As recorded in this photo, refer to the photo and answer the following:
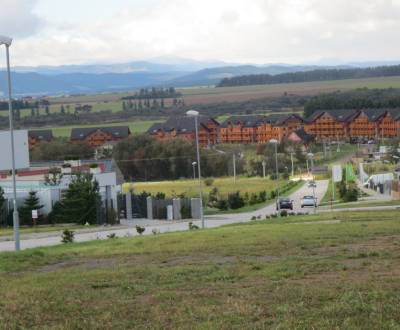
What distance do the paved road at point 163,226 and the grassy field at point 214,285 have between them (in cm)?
1098

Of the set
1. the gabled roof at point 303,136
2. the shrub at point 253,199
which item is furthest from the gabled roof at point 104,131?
the shrub at point 253,199

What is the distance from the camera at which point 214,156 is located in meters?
98.8

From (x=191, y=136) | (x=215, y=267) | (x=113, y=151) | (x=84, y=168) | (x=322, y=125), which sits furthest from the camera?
(x=322, y=125)

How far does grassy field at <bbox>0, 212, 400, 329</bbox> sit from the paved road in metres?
11.0

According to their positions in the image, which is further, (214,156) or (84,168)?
(214,156)

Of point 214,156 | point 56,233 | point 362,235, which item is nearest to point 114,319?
point 362,235

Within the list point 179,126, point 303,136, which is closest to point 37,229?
point 303,136

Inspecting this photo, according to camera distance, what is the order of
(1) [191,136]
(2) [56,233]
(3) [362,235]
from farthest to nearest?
(1) [191,136] < (2) [56,233] < (3) [362,235]

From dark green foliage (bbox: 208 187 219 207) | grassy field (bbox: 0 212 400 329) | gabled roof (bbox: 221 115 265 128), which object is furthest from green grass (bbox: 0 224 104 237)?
gabled roof (bbox: 221 115 265 128)

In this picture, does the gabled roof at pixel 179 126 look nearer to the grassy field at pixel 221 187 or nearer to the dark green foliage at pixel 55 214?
the grassy field at pixel 221 187

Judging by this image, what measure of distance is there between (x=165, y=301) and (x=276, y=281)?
197 centimetres

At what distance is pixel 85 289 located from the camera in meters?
12.5

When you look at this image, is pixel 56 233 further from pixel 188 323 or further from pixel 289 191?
pixel 289 191

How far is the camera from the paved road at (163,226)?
30500 millimetres
